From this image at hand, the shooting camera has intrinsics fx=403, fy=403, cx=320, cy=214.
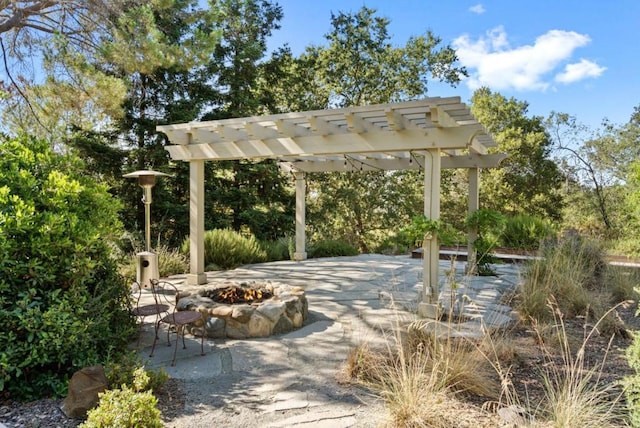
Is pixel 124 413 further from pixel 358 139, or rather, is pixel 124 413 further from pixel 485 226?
pixel 485 226

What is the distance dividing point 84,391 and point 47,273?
2.86 ft

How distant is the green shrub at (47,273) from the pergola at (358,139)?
101 inches

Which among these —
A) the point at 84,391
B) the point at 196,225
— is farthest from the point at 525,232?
the point at 84,391

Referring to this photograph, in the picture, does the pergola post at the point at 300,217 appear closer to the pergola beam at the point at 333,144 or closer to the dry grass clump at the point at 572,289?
the pergola beam at the point at 333,144

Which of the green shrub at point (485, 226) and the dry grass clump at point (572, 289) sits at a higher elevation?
the green shrub at point (485, 226)

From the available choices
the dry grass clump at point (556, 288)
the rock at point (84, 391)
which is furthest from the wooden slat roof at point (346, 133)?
the rock at point (84, 391)

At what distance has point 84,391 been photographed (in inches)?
93.4

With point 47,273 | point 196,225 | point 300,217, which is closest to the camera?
point 47,273

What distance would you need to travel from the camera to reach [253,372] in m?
3.11

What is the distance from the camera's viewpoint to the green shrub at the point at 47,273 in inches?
101

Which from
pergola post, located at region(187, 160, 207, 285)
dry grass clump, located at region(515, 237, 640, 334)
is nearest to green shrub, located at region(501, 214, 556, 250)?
dry grass clump, located at region(515, 237, 640, 334)

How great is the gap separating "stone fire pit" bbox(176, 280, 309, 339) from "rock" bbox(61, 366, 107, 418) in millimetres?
1326

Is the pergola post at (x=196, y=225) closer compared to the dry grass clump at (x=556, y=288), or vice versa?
the dry grass clump at (x=556, y=288)

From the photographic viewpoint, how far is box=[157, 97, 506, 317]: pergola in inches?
168
